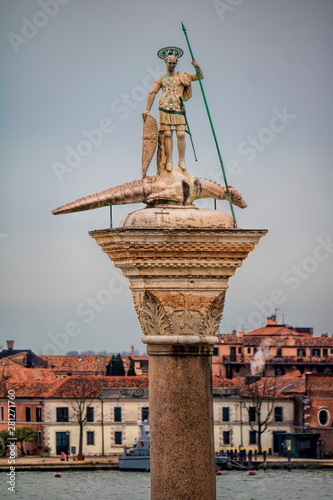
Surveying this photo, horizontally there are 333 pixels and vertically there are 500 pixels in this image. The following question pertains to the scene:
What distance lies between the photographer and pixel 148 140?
640cm

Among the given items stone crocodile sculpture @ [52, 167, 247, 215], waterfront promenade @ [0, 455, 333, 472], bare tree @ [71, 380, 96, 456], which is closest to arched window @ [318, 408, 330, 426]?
Result: waterfront promenade @ [0, 455, 333, 472]

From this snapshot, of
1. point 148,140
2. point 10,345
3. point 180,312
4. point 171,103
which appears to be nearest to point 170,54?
point 171,103

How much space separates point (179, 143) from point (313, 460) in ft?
149

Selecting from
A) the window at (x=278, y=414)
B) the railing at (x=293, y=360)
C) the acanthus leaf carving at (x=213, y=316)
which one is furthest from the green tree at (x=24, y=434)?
the acanthus leaf carving at (x=213, y=316)

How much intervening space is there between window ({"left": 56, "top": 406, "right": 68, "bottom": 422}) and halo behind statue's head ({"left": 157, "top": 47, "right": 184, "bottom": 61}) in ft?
149

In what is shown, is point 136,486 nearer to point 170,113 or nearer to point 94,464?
point 94,464

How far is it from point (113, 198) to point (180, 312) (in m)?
0.57

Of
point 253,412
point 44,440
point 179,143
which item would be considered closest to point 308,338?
point 253,412

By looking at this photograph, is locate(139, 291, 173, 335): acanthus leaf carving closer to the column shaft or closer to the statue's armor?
the column shaft

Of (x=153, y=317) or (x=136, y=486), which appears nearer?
(x=153, y=317)

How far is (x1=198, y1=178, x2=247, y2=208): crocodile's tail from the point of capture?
254 inches

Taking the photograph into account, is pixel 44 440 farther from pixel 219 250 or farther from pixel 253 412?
pixel 219 250

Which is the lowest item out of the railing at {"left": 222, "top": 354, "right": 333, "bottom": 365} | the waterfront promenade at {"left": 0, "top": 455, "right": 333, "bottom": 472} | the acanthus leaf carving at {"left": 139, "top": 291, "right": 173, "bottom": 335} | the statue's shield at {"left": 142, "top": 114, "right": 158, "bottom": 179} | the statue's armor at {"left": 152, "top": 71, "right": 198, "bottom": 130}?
the waterfront promenade at {"left": 0, "top": 455, "right": 333, "bottom": 472}

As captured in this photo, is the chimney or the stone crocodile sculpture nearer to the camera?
the stone crocodile sculpture
